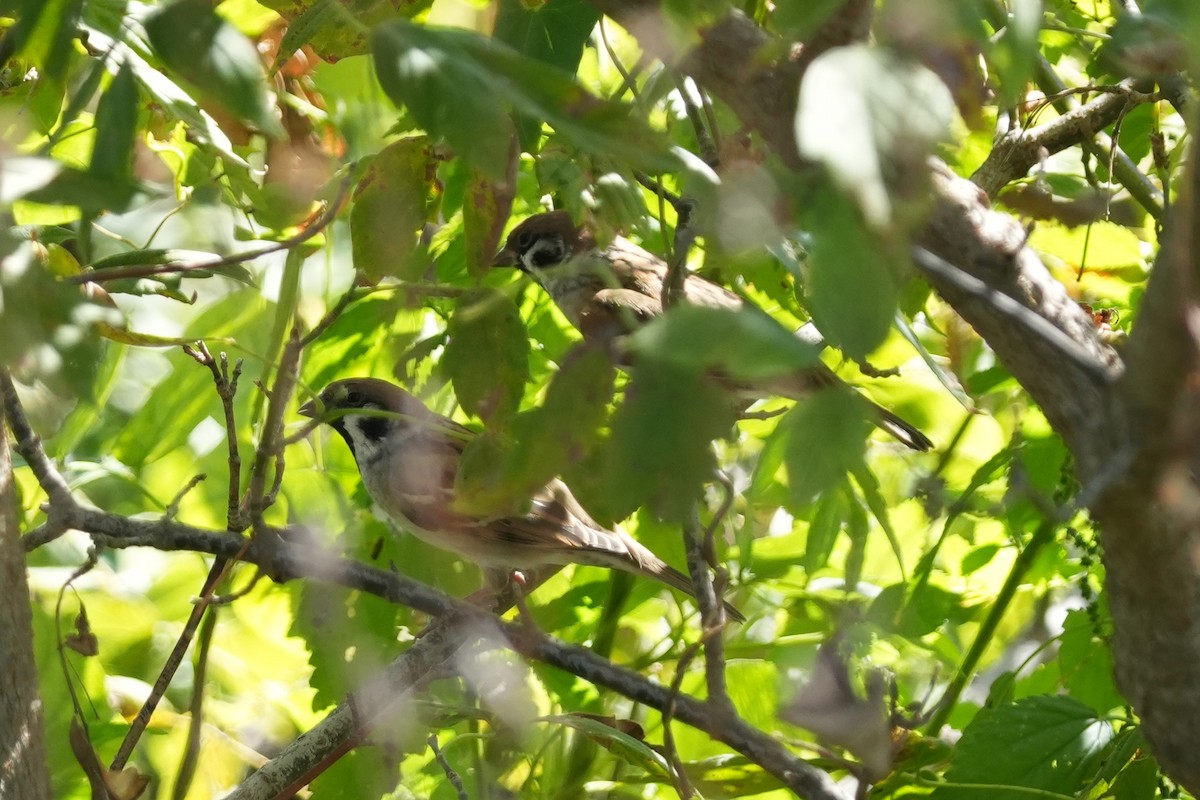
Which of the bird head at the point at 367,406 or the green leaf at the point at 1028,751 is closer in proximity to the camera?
the green leaf at the point at 1028,751

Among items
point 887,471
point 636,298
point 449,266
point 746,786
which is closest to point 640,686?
point 746,786

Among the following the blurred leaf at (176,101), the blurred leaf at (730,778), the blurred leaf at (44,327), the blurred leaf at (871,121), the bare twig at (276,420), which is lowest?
the blurred leaf at (871,121)

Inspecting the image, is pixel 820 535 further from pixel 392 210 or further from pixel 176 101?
pixel 176 101

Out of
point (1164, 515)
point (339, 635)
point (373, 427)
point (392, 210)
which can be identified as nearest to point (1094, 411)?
point (1164, 515)

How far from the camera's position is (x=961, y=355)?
6.72ft

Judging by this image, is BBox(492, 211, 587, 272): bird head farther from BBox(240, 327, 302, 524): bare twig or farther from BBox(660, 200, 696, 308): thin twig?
BBox(660, 200, 696, 308): thin twig

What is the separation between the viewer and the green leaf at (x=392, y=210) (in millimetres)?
1318

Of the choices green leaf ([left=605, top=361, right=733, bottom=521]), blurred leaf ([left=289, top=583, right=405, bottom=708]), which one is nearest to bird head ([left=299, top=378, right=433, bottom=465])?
blurred leaf ([left=289, top=583, right=405, bottom=708])

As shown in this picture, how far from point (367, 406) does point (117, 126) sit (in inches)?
72.4

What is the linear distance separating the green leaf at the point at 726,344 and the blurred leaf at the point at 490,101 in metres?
0.12

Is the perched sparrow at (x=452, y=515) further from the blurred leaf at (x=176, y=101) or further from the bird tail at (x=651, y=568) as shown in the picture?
the blurred leaf at (x=176, y=101)

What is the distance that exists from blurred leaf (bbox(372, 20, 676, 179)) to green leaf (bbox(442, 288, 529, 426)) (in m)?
0.44

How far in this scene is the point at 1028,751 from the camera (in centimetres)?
173

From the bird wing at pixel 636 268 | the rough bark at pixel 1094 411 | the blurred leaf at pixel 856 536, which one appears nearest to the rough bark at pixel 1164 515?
the rough bark at pixel 1094 411
